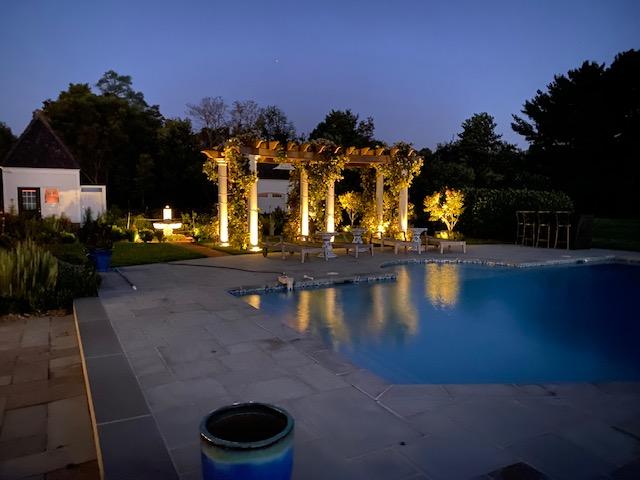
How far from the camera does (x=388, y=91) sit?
46375 mm

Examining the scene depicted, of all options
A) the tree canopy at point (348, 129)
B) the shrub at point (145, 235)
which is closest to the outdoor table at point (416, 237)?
the shrub at point (145, 235)

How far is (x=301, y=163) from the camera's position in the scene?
1425 cm

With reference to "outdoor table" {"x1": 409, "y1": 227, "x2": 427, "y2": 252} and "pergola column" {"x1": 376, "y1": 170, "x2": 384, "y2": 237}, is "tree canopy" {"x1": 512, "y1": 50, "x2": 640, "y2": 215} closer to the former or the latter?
"pergola column" {"x1": 376, "y1": 170, "x2": 384, "y2": 237}

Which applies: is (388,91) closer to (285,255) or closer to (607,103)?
(607,103)

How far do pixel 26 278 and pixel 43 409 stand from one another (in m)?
3.79

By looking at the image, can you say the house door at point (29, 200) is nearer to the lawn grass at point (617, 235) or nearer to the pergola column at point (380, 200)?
the pergola column at point (380, 200)

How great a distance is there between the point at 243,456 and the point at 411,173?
14.0m

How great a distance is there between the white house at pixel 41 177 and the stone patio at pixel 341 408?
17.4m

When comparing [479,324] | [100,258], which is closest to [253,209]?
[100,258]

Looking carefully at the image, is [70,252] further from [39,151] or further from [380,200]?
[39,151]

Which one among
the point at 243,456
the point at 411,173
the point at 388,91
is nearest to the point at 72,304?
the point at 243,456

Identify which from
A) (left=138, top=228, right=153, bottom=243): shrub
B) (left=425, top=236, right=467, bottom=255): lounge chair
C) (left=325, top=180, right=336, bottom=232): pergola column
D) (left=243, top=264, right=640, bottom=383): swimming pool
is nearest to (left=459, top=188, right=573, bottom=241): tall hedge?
(left=425, top=236, right=467, bottom=255): lounge chair

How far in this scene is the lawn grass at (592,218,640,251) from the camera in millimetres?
16578

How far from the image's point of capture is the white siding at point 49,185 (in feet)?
65.5
